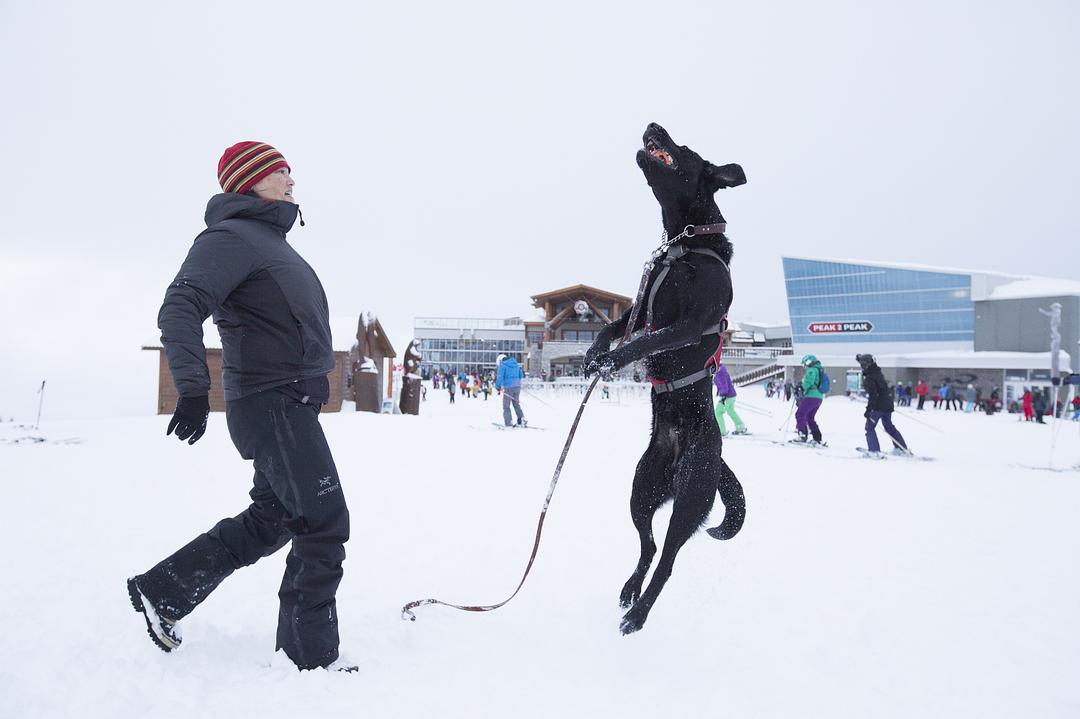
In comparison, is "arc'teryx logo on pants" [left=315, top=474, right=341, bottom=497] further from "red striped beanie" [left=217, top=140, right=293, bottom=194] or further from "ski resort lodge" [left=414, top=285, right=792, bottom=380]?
"ski resort lodge" [left=414, top=285, right=792, bottom=380]

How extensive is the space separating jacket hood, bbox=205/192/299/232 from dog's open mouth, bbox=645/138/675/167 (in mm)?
1418

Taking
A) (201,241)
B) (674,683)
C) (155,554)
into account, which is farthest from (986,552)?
(155,554)

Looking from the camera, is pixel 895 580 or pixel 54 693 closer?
pixel 54 693

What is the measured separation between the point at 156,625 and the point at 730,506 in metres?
2.16

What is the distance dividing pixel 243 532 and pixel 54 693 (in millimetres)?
627

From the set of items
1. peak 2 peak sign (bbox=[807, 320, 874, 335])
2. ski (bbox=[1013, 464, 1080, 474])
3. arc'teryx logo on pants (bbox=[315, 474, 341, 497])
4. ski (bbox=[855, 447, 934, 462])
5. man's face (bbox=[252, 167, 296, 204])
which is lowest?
ski (bbox=[1013, 464, 1080, 474])

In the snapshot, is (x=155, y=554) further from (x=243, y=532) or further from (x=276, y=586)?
(x=243, y=532)

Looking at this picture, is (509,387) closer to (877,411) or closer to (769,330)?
(877,411)

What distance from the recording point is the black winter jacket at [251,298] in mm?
1875

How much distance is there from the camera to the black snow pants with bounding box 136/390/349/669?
197 centimetres

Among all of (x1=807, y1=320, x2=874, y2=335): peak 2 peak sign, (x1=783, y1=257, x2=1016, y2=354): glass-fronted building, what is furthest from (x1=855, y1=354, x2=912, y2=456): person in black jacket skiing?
(x1=807, y1=320, x2=874, y2=335): peak 2 peak sign

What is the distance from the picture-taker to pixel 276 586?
2.78m

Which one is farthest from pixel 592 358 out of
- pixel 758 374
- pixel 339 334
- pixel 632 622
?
pixel 758 374

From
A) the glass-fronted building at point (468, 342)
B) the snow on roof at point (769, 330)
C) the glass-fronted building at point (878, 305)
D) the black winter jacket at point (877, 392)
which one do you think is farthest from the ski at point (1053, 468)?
the snow on roof at point (769, 330)
